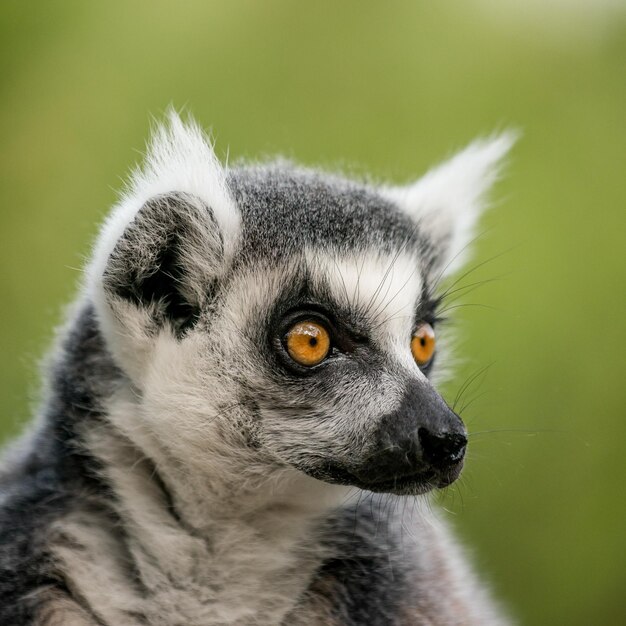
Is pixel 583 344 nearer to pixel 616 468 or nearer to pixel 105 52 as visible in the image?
pixel 616 468

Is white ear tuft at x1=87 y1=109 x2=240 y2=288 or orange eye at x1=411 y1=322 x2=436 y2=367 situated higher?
white ear tuft at x1=87 y1=109 x2=240 y2=288

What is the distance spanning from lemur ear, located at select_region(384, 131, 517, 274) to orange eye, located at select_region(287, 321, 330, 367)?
716mm

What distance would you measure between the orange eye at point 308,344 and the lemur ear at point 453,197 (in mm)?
716

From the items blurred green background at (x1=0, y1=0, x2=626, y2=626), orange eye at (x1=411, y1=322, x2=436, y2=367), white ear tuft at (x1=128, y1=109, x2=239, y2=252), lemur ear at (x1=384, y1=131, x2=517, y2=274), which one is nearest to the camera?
→ white ear tuft at (x1=128, y1=109, x2=239, y2=252)

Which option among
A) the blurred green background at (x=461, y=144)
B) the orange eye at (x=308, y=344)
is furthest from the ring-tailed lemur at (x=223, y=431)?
the blurred green background at (x=461, y=144)

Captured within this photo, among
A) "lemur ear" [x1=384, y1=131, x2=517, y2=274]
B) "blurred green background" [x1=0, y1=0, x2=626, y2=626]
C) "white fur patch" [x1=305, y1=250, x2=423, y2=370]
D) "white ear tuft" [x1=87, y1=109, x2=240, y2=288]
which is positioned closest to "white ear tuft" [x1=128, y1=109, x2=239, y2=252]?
"white ear tuft" [x1=87, y1=109, x2=240, y2=288]

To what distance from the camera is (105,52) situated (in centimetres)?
462

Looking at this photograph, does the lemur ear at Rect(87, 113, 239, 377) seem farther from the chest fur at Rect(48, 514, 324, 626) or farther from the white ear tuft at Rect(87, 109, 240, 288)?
the chest fur at Rect(48, 514, 324, 626)

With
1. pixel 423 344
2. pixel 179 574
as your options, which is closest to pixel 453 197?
pixel 423 344

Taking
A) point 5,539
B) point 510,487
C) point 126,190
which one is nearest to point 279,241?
point 126,190

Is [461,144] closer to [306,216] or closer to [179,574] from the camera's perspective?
[306,216]

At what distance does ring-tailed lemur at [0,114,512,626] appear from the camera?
2057 millimetres

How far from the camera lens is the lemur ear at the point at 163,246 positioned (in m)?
2.15

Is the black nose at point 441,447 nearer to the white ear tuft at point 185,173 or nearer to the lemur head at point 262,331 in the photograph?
the lemur head at point 262,331
